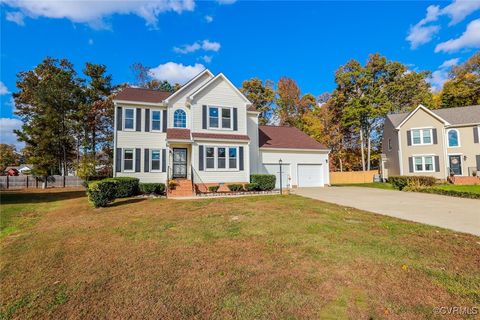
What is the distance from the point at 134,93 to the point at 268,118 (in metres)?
22.7

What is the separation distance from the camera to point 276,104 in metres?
38.2

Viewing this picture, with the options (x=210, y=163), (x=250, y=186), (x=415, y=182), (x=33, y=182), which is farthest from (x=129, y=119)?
(x=415, y=182)

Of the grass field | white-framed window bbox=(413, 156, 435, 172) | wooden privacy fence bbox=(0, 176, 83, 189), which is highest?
white-framed window bbox=(413, 156, 435, 172)

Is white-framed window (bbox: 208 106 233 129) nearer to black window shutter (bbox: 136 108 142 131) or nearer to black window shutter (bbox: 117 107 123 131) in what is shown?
black window shutter (bbox: 136 108 142 131)

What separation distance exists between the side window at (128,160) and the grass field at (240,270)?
9.19 meters

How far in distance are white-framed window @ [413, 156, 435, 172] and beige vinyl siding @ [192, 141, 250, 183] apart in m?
19.6

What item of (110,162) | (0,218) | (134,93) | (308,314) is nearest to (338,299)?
(308,314)

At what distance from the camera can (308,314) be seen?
3.36 meters

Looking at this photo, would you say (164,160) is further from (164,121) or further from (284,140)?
(284,140)

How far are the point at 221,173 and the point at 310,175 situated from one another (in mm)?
8992

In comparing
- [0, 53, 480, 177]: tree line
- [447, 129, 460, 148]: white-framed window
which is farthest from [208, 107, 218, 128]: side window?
[447, 129, 460, 148]: white-framed window

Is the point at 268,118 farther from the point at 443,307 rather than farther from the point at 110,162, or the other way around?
the point at 443,307

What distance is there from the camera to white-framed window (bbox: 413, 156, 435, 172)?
2506 centimetres

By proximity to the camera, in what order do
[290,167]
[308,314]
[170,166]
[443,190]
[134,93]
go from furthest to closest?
[290,167] < [134,93] < [170,166] < [443,190] < [308,314]
